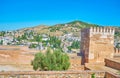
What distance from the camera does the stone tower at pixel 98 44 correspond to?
2050 centimetres

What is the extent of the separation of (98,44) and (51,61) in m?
5.43

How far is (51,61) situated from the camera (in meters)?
Result: 16.9

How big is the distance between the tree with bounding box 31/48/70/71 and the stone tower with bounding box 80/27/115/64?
3966 millimetres

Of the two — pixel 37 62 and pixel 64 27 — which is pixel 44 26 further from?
pixel 37 62

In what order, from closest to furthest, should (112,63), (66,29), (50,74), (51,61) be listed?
(50,74)
(51,61)
(112,63)
(66,29)

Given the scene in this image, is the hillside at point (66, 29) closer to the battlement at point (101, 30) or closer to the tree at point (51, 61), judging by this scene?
the battlement at point (101, 30)

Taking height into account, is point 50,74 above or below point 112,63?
below

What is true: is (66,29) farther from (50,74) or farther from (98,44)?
(50,74)

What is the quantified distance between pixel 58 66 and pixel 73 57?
16.9 ft

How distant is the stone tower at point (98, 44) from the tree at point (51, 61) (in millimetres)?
3966

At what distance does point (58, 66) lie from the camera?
55.2 ft

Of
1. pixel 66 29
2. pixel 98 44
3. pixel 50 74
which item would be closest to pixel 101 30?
pixel 98 44

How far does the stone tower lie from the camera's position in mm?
20500

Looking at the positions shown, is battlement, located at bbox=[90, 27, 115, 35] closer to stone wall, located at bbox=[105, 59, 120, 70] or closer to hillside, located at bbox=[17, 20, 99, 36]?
stone wall, located at bbox=[105, 59, 120, 70]
